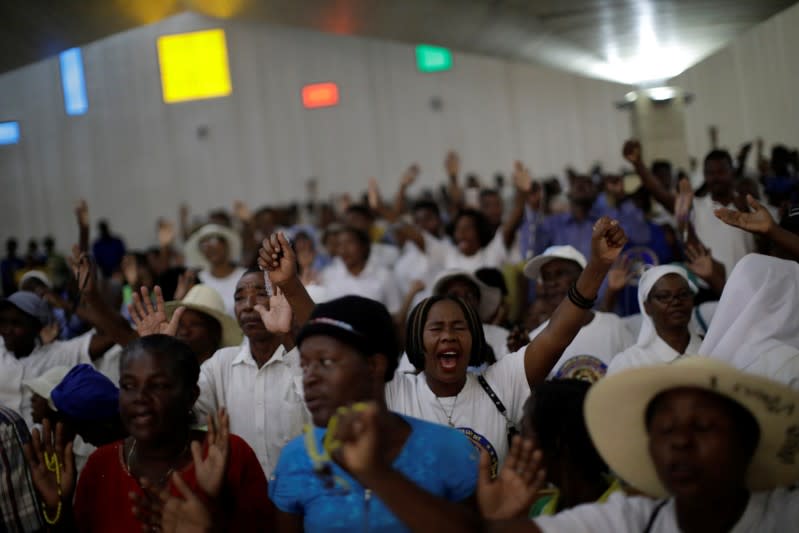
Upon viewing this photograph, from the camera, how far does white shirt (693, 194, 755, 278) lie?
21.6 ft

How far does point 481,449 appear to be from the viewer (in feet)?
11.7

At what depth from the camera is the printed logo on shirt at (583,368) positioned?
15.6 ft

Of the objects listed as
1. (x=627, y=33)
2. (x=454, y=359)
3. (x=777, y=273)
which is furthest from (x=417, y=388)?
(x=627, y=33)

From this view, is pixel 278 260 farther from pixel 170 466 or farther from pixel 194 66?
pixel 194 66

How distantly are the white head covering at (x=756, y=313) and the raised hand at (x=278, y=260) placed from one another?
5.59 feet

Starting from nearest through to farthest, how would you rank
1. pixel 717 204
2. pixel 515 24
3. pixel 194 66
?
pixel 717 204
pixel 515 24
pixel 194 66

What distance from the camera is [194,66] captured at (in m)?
19.1

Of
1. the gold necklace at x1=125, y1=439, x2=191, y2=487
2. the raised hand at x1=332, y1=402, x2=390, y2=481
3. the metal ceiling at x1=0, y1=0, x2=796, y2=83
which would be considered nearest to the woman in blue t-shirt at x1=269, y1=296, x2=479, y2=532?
the raised hand at x1=332, y1=402, x2=390, y2=481

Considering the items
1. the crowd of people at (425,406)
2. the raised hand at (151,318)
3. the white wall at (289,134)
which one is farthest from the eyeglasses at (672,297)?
the white wall at (289,134)

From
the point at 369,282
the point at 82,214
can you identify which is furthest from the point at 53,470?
the point at 369,282

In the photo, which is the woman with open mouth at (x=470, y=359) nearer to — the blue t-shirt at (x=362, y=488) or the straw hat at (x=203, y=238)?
the blue t-shirt at (x=362, y=488)

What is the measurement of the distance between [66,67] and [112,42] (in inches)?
41.6

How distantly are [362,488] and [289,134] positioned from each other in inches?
678

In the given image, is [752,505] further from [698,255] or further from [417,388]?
[698,255]
